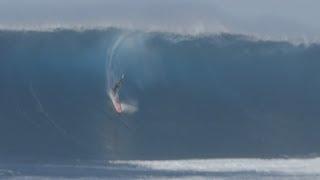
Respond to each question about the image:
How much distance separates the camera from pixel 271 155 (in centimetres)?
2812

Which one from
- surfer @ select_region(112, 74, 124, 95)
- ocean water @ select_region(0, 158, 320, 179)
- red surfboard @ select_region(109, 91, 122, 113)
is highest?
surfer @ select_region(112, 74, 124, 95)

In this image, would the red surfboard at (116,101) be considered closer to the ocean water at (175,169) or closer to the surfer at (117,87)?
the surfer at (117,87)

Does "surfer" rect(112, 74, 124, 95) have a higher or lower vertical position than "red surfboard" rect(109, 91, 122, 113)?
higher

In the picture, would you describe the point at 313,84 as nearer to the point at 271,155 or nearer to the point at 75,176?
the point at 271,155

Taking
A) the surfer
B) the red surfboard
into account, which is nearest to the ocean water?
the red surfboard

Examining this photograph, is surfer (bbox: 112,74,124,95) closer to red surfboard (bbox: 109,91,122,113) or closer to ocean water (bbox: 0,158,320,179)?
red surfboard (bbox: 109,91,122,113)

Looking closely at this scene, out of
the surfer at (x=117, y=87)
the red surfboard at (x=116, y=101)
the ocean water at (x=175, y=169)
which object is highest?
the surfer at (x=117, y=87)

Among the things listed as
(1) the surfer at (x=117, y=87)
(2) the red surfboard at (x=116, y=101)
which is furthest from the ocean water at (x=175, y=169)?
(1) the surfer at (x=117, y=87)

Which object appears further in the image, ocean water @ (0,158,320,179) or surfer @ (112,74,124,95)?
surfer @ (112,74,124,95)

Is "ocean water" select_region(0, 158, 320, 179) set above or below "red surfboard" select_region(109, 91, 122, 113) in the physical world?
below

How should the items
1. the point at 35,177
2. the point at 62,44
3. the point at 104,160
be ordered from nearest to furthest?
the point at 35,177, the point at 104,160, the point at 62,44

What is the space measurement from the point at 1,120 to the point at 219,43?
4.33 m

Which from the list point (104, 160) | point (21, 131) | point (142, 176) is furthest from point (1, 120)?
point (142, 176)

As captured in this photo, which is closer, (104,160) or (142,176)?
(142,176)
